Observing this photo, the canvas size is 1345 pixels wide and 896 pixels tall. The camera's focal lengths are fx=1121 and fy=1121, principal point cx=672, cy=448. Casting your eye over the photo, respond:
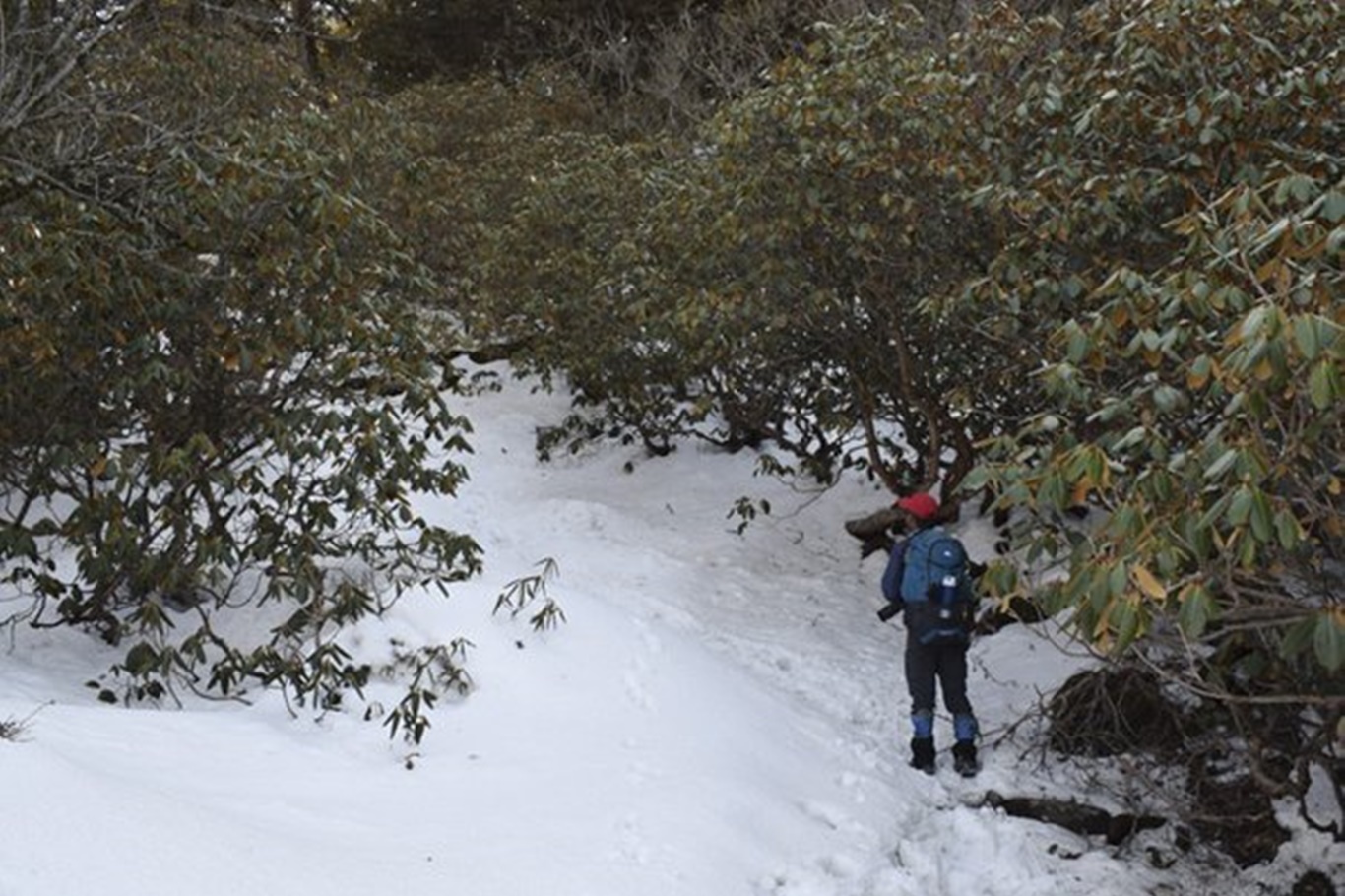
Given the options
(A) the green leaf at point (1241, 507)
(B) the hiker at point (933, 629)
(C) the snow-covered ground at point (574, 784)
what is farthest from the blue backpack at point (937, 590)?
(A) the green leaf at point (1241, 507)

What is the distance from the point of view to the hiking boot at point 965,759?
21.9ft

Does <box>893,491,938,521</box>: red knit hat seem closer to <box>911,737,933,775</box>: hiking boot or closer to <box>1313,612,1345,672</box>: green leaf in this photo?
<box>911,737,933,775</box>: hiking boot

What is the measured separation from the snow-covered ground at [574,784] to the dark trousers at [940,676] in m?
0.37

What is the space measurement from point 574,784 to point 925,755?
2.31 meters

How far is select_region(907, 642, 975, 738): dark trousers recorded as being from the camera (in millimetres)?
6785

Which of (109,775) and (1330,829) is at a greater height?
(1330,829)

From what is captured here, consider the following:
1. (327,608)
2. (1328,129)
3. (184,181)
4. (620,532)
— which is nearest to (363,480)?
(327,608)

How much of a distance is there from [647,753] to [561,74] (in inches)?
706

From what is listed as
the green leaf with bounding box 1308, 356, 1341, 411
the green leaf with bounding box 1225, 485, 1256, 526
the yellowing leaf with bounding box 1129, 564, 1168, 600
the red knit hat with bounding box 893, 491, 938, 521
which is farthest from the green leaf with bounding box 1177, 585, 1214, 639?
the red knit hat with bounding box 893, 491, 938, 521

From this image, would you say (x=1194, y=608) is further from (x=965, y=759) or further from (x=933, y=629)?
(x=965, y=759)

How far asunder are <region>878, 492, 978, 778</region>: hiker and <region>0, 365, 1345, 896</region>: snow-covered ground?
23 centimetres

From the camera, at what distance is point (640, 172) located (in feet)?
44.4

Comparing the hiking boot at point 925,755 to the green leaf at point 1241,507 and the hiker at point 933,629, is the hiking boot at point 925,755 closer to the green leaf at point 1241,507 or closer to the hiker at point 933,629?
the hiker at point 933,629

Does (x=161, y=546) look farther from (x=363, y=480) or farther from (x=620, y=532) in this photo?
(x=620, y=532)
